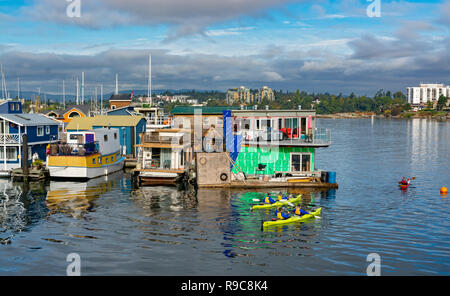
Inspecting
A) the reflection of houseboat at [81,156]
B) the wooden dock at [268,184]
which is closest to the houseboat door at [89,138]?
the reflection of houseboat at [81,156]

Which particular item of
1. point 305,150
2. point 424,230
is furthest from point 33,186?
point 424,230

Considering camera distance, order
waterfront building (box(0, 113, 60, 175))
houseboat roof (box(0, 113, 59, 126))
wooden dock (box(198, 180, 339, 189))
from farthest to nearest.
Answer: houseboat roof (box(0, 113, 59, 126)) < waterfront building (box(0, 113, 60, 175)) < wooden dock (box(198, 180, 339, 189))

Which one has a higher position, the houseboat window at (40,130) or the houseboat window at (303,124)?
the houseboat window at (303,124)

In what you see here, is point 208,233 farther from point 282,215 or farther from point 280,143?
point 280,143

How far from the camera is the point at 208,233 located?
28.0 meters

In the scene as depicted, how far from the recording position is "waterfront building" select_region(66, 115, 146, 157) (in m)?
64.9

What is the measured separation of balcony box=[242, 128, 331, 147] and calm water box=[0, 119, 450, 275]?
17.4ft

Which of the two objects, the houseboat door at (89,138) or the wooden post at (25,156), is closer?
the wooden post at (25,156)

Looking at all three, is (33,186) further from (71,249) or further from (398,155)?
(398,155)

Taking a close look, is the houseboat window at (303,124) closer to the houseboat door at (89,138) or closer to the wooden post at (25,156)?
the houseboat door at (89,138)

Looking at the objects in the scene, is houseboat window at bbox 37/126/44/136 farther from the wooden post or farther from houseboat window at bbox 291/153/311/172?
houseboat window at bbox 291/153/311/172

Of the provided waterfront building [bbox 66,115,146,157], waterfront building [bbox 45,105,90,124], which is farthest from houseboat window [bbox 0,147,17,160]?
waterfront building [bbox 45,105,90,124]

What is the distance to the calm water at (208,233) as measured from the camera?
899 inches

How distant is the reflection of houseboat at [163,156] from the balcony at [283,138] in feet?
23.3
